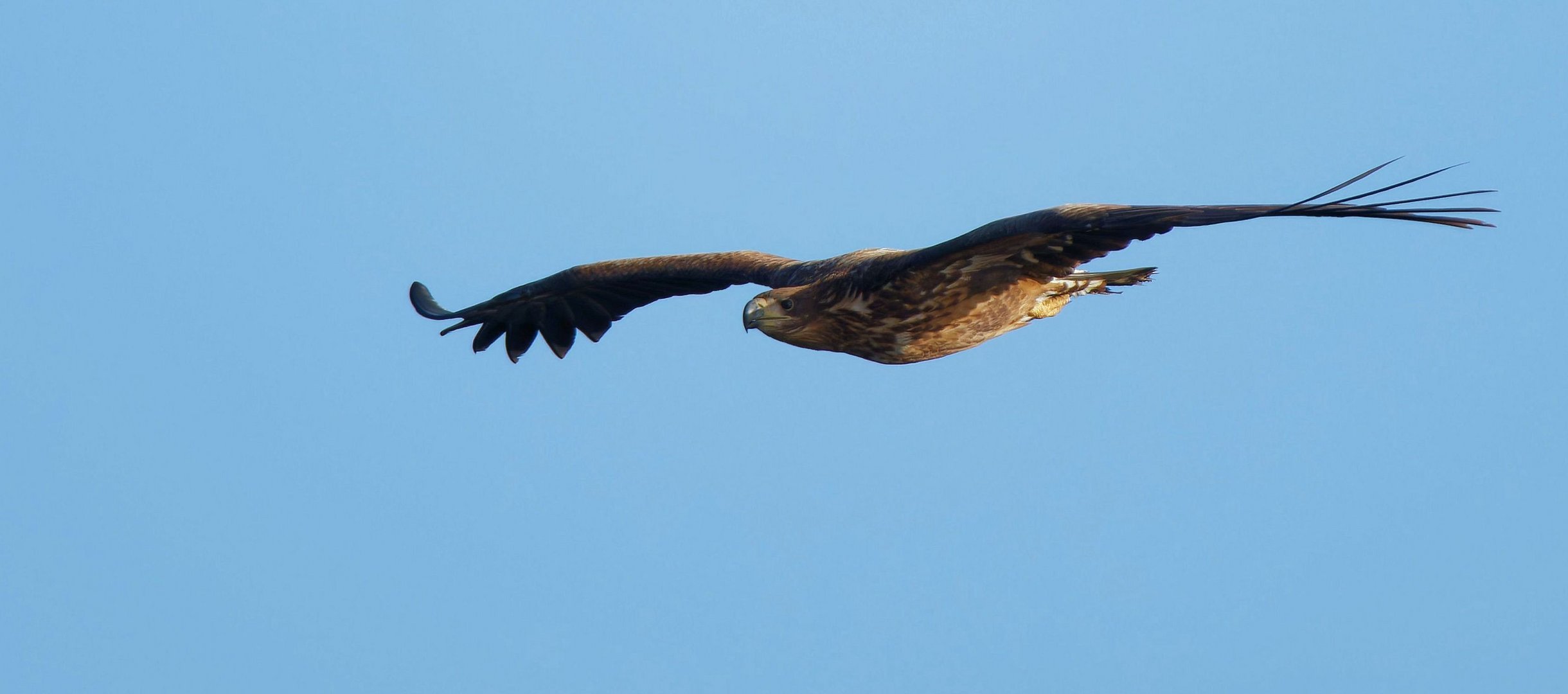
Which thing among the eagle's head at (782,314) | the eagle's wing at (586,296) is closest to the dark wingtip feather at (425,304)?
the eagle's wing at (586,296)

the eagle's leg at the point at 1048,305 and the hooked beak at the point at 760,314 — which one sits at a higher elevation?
the hooked beak at the point at 760,314

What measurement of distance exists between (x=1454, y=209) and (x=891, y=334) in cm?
392

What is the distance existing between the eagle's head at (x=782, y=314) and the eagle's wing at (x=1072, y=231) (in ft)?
1.38

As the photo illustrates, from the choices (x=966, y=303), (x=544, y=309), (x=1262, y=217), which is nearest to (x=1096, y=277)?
(x=966, y=303)

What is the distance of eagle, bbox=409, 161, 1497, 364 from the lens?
9898 mm

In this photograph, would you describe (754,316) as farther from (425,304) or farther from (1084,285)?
(425,304)

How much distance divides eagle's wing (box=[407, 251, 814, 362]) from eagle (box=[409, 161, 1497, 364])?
0.09 ft

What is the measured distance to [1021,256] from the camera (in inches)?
451

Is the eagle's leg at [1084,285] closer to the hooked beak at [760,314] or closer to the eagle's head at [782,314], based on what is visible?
the eagle's head at [782,314]

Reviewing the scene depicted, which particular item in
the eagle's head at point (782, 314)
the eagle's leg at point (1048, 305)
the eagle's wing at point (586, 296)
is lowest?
the eagle's leg at point (1048, 305)

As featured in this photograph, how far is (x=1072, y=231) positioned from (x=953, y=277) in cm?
129

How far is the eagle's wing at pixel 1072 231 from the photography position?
373 inches

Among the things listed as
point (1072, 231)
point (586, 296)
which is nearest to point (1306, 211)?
point (1072, 231)

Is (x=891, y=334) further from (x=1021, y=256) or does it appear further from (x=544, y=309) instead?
(x=544, y=309)
